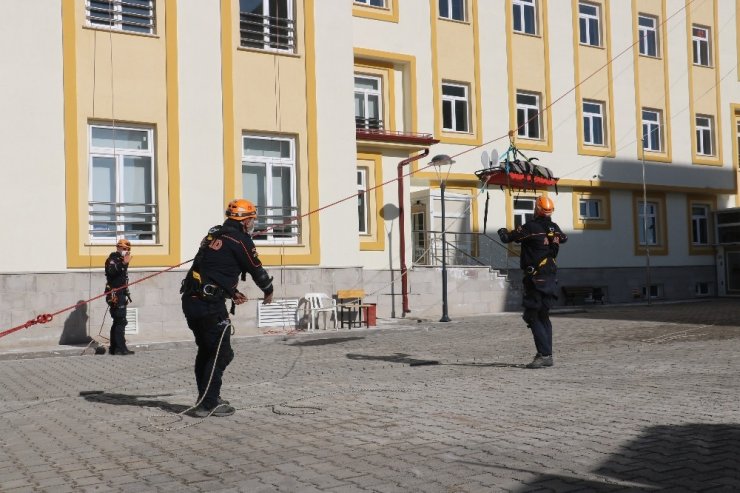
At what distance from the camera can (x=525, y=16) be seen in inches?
1135

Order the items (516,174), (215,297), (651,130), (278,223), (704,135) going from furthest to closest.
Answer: (704,135) → (651,130) → (516,174) → (278,223) → (215,297)

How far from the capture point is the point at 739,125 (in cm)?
3484

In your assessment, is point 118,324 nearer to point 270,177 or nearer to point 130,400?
point 130,400

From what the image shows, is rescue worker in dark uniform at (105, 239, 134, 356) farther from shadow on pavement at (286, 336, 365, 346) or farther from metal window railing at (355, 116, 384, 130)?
metal window railing at (355, 116, 384, 130)

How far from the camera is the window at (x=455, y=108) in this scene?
87.3 ft

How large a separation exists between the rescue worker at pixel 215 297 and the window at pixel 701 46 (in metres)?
29.6

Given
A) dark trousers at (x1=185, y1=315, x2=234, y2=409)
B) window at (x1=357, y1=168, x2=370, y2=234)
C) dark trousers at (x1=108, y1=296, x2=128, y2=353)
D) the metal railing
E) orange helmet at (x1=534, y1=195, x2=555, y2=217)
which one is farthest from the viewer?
the metal railing

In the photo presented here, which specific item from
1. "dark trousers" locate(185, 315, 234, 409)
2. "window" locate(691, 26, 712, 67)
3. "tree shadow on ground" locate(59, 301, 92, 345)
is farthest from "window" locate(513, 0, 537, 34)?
"dark trousers" locate(185, 315, 234, 409)

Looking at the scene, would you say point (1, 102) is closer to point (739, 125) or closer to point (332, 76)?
point (332, 76)

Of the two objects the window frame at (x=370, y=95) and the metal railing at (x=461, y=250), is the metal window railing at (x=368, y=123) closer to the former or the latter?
the window frame at (x=370, y=95)

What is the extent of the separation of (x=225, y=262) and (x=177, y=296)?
32.4ft

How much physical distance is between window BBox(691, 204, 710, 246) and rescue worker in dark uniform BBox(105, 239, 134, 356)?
24.9m

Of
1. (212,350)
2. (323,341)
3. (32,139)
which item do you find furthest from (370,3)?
(212,350)

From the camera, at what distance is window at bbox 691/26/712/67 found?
33.3 m
